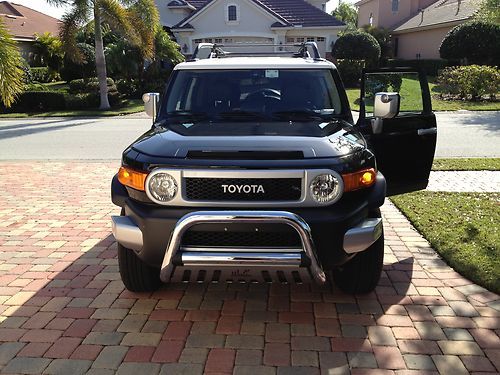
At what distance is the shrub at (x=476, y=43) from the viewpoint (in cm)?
2536

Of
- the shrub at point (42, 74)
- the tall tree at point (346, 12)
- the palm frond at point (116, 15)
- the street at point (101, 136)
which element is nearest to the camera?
the street at point (101, 136)

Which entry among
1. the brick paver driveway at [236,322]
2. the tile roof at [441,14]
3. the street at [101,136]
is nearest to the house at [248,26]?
the tile roof at [441,14]

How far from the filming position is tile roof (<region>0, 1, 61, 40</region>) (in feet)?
120

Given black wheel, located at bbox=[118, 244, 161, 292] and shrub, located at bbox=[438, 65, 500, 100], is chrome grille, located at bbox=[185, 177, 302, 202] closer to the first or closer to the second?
black wheel, located at bbox=[118, 244, 161, 292]

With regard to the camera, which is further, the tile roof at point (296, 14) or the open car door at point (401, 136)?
the tile roof at point (296, 14)

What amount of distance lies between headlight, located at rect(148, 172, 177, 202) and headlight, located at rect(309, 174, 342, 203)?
0.92 m

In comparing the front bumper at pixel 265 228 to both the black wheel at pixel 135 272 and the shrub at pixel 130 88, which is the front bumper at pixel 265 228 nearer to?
the black wheel at pixel 135 272

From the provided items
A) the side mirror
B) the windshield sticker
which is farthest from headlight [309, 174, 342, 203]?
the side mirror

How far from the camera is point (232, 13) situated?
3338 cm

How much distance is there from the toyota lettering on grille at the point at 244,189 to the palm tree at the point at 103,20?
1821cm

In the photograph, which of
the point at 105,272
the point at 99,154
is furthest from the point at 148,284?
the point at 99,154

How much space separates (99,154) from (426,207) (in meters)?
7.20

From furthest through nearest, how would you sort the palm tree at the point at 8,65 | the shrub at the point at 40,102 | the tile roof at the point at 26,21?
1. the tile roof at the point at 26,21
2. the shrub at the point at 40,102
3. the palm tree at the point at 8,65

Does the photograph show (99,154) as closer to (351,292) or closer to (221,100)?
(221,100)
